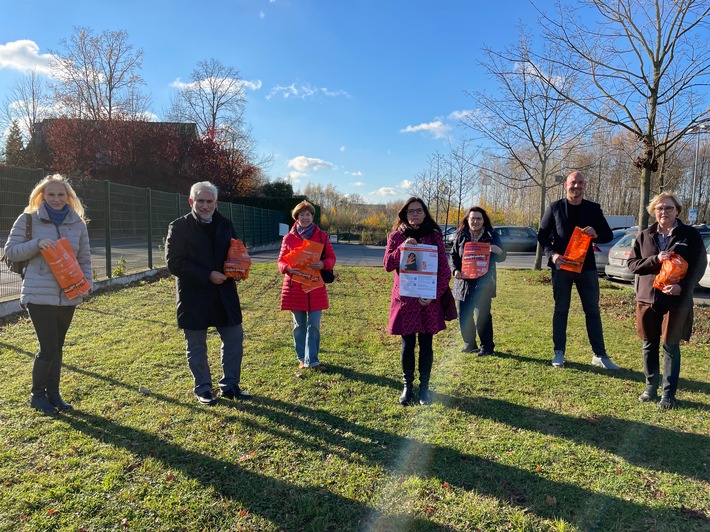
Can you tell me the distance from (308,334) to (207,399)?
1294 millimetres

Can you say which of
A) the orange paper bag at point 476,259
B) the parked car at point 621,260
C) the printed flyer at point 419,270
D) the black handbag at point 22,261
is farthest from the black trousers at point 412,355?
the parked car at point 621,260

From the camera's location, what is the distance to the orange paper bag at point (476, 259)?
5129 millimetres

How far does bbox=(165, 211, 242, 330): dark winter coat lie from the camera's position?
3600mm

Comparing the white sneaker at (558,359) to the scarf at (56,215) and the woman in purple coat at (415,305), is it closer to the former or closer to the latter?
the woman in purple coat at (415,305)

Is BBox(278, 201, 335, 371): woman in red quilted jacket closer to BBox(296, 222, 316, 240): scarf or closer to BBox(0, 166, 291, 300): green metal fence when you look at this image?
BBox(296, 222, 316, 240): scarf

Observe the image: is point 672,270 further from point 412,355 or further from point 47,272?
point 47,272

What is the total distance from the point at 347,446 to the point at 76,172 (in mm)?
29046

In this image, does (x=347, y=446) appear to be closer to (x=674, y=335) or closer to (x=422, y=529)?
(x=422, y=529)

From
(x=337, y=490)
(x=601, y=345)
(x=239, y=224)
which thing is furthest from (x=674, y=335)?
(x=239, y=224)

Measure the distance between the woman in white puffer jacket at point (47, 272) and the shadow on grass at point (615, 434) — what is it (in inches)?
115

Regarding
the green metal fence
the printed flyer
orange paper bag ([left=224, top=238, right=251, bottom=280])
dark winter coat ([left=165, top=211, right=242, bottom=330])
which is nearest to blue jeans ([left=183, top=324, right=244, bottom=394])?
dark winter coat ([left=165, top=211, right=242, bottom=330])

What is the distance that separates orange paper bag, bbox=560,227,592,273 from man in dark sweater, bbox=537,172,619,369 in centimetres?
5

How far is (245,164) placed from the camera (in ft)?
119

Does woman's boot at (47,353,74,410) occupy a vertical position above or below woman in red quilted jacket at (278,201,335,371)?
below
